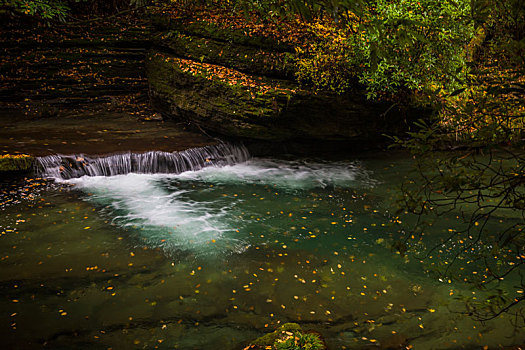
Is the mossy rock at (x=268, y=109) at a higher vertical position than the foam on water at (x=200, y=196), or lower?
higher

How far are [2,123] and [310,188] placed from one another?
29.8 feet

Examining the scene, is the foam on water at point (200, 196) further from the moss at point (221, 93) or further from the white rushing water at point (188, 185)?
the moss at point (221, 93)

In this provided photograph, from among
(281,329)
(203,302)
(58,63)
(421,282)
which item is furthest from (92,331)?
(58,63)

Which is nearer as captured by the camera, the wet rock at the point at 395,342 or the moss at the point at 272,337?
the moss at the point at 272,337

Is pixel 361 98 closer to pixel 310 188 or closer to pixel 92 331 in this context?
pixel 310 188

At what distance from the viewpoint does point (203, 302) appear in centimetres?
481

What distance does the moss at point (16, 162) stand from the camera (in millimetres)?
8210

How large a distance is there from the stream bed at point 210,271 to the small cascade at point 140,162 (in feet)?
1.04

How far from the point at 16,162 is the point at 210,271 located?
18.1ft

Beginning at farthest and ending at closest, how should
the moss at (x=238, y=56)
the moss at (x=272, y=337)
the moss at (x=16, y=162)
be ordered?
the moss at (x=238, y=56) < the moss at (x=16, y=162) < the moss at (x=272, y=337)

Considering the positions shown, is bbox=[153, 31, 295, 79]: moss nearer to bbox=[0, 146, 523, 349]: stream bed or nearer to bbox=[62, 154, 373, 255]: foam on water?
bbox=[62, 154, 373, 255]: foam on water

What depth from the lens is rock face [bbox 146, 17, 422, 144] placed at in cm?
1023

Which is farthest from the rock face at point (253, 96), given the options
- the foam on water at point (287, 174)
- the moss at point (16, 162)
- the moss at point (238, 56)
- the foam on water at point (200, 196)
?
the moss at point (16, 162)

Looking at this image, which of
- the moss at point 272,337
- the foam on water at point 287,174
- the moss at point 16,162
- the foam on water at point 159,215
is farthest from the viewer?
the foam on water at point 287,174
